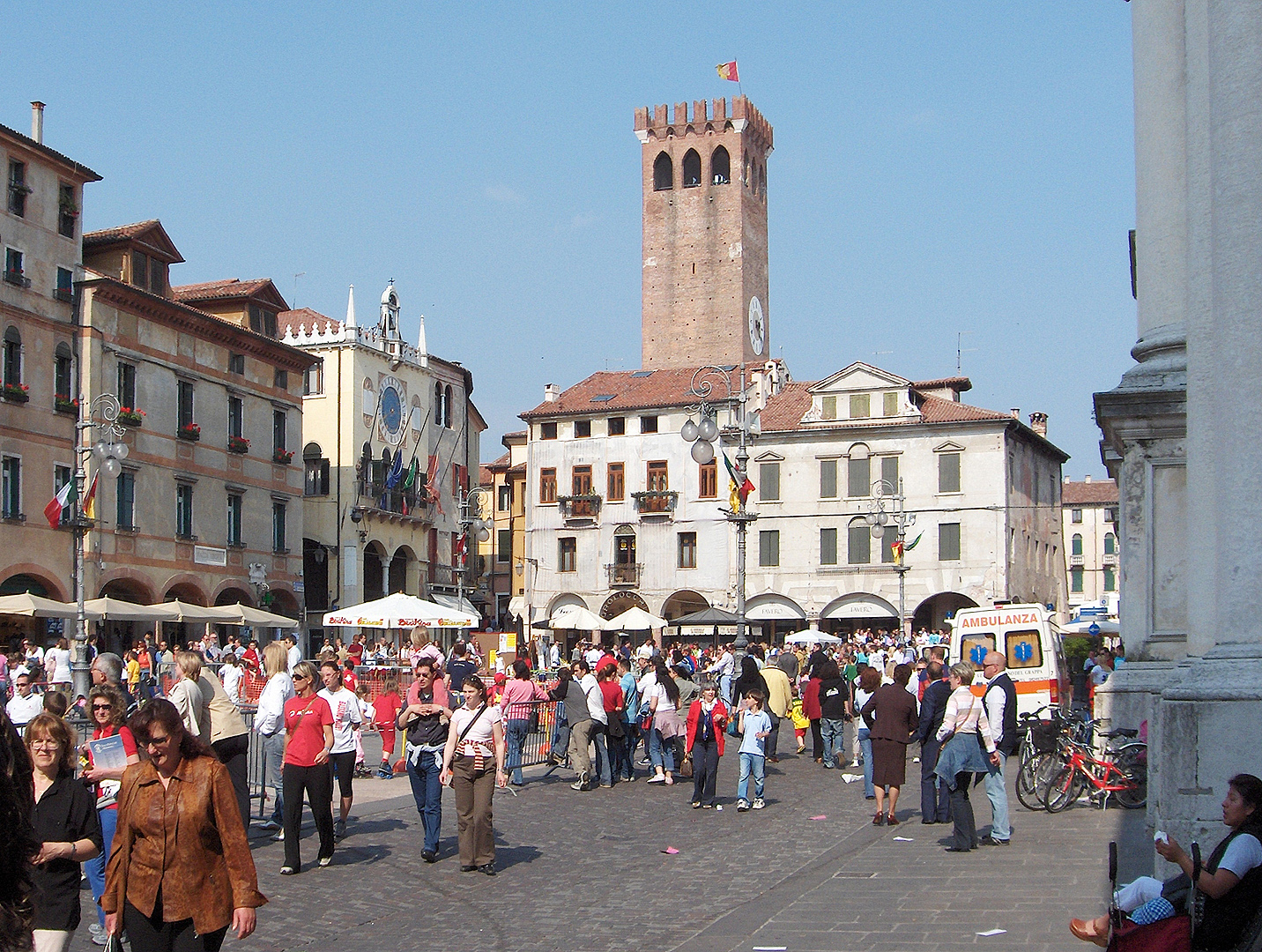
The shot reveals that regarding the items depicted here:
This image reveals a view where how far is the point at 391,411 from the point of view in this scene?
60.5 m

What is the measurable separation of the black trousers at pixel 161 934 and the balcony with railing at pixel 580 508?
191ft

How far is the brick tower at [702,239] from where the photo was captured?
85250mm

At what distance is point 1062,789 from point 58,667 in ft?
67.1

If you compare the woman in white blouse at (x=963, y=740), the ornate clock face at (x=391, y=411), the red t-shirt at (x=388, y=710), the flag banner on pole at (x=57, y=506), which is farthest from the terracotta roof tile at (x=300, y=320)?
the woman in white blouse at (x=963, y=740)

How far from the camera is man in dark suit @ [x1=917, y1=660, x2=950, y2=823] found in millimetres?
15664

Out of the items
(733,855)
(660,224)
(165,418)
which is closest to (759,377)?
(660,224)

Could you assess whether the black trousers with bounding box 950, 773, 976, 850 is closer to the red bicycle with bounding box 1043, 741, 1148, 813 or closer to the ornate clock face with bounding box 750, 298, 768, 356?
the red bicycle with bounding box 1043, 741, 1148, 813

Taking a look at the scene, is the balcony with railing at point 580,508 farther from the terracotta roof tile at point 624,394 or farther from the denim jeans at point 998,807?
the denim jeans at point 998,807

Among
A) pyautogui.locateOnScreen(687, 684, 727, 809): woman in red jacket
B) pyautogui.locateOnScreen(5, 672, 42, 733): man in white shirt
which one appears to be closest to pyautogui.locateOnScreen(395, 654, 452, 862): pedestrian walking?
pyautogui.locateOnScreen(5, 672, 42, 733): man in white shirt

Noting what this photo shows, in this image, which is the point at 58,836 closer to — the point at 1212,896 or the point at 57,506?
the point at 1212,896

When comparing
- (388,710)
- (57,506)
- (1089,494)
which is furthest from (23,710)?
(1089,494)

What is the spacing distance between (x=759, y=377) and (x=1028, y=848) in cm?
5393

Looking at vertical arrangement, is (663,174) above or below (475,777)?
above

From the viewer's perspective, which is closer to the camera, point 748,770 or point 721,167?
point 748,770
